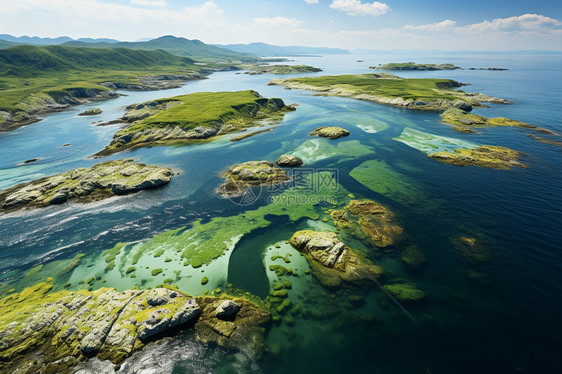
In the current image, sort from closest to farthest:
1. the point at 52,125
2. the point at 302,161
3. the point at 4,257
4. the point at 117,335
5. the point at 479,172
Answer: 1. the point at 117,335
2. the point at 4,257
3. the point at 479,172
4. the point at 302,161
5. the point at 52,125

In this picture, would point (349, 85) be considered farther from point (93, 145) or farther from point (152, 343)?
point (152, 343)

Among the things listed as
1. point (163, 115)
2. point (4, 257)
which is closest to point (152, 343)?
point (4, 257)

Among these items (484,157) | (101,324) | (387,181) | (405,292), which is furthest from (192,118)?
(484,157)

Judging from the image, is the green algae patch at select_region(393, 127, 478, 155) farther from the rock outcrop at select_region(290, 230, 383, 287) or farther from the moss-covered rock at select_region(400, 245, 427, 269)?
the rock outcrop at select_region(290, 230, 383, 287)

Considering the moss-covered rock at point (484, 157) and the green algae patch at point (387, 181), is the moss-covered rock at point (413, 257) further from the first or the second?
the moss-covered rock at point (484, 157)

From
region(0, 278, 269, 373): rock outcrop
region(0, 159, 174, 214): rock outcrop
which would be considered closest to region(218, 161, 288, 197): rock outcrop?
region(0, 159, 174, 214): rock outcrop

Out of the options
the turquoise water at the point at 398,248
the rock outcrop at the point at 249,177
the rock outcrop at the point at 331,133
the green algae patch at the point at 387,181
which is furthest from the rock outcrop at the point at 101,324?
the rock outcrop at the point at 331,133
